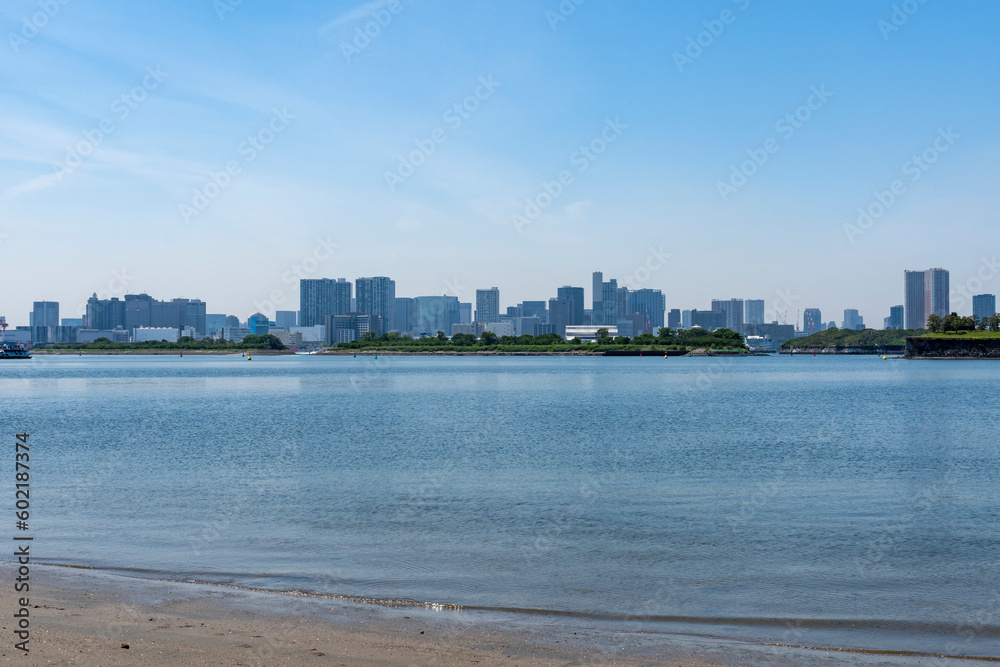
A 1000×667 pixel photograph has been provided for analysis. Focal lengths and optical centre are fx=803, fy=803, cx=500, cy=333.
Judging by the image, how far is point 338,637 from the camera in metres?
11.6

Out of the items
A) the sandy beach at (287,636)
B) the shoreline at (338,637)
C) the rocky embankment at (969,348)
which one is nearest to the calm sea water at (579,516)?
the shoreline at (338,637)

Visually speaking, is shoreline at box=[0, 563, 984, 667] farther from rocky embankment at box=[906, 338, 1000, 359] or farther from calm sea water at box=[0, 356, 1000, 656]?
rocky embankment at box=[906, 338, 1000, 359]

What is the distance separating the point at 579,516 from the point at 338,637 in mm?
10790

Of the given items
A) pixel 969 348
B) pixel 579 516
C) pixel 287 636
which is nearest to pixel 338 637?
pixel 287 636

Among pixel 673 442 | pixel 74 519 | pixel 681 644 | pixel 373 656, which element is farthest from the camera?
pixel 673 442

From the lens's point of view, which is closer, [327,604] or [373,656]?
[373,656]

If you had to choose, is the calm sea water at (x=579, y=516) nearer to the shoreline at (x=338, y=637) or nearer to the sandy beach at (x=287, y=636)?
the shoreline at (x=338, y=637)

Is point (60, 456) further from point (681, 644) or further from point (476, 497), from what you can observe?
point (681, 644)

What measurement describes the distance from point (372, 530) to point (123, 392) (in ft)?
238

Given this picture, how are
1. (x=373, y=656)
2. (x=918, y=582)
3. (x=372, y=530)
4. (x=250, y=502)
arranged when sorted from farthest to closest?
1. (x=250, y=502)
2. (x=372, y=530)
3. (x=918, y=582)
4. (x=373, y=656)

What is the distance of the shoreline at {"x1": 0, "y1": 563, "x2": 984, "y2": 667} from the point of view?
10.6 m

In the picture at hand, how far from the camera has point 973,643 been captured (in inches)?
474

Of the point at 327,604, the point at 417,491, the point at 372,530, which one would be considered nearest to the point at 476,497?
the point at 417,491

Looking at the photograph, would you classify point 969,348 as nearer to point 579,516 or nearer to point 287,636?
point 579,516
